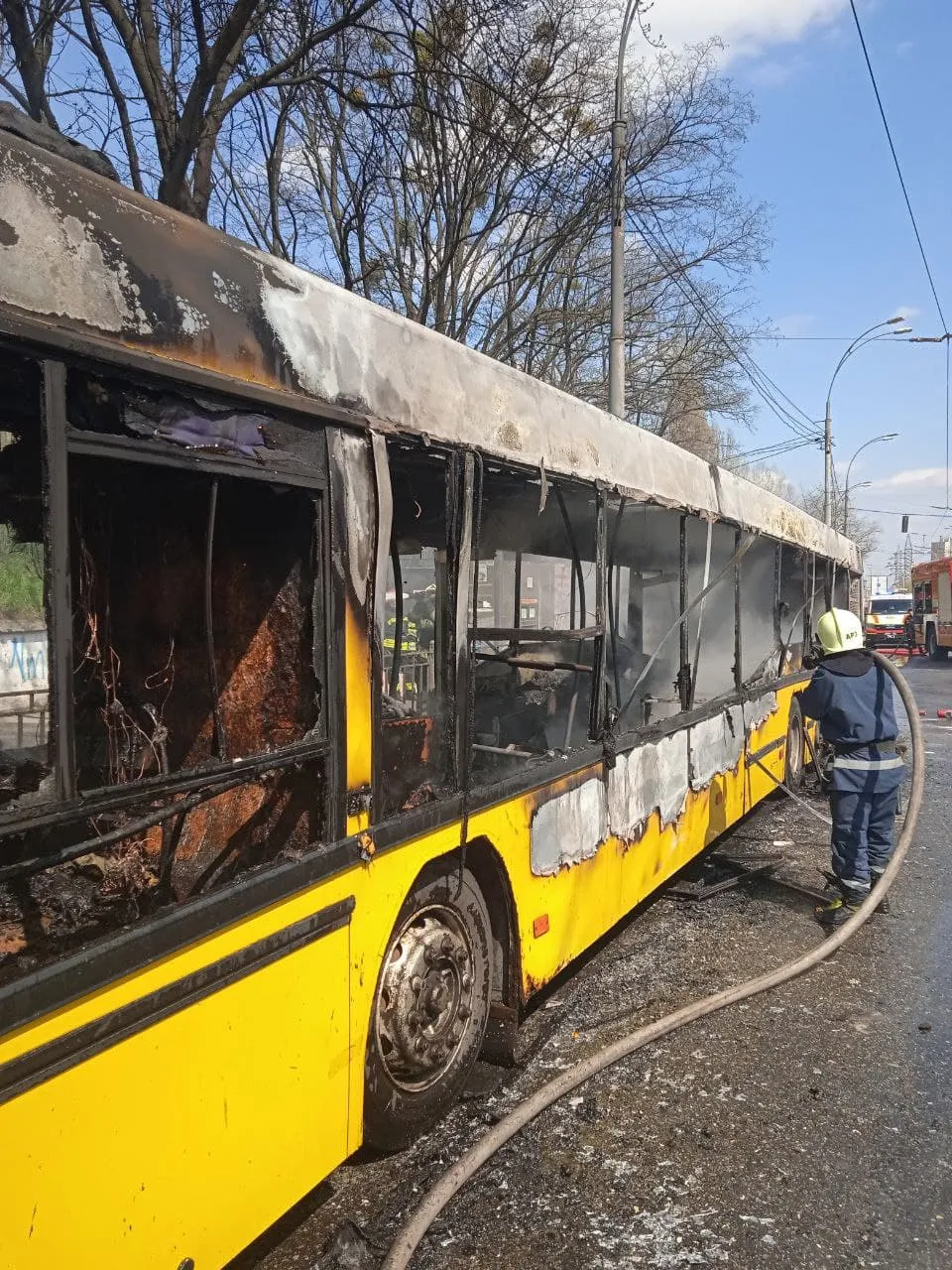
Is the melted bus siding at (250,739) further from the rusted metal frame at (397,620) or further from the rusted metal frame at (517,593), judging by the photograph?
the rusted metal frame at (517,593)

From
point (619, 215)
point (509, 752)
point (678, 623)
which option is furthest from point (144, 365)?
point (619, 215)

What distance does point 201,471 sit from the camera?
79.7 inches

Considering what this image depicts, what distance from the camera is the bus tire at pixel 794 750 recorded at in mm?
8641

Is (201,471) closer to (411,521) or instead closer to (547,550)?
(411,521)

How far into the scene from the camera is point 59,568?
5.61 ft

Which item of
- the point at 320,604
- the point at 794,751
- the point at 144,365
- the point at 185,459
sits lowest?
the point at 794,751

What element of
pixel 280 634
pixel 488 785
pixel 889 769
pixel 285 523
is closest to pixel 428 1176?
pixel 488 785

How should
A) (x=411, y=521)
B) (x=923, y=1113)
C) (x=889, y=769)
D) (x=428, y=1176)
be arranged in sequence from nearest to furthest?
(x=428, y=1176) → (x=923, y=1113) → (x=411, y=521) → (x=889, y=769)

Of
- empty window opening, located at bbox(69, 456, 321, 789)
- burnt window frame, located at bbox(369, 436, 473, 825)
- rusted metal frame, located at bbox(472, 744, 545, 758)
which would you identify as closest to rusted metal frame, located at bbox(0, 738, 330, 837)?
empty window opening, located at bbox(69, 456, 321, 789)

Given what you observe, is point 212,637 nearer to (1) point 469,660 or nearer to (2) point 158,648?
(2) point 158,648

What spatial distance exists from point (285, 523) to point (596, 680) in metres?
2.09

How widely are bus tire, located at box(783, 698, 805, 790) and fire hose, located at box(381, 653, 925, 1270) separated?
3061 mm

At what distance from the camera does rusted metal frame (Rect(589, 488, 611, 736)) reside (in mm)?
4109

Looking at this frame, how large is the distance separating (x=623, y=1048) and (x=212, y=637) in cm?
232
